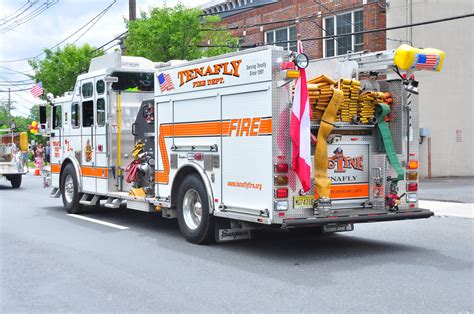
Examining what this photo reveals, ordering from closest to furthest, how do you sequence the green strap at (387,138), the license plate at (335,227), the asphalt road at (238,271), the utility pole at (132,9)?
the asphalt road at (238,271)
the green strap at (387,138)
the license plate at (335,227)
the utility pole at (132,9)

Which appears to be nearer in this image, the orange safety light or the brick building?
the orange safety light

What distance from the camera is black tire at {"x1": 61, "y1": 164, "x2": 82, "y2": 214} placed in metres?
13.5

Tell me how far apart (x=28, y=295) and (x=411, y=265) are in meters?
4.77

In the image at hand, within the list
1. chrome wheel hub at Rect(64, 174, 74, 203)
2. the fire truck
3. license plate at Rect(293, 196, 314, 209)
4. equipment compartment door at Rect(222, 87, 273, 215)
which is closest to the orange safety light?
the fire truck

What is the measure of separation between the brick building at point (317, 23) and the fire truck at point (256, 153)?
1313cm

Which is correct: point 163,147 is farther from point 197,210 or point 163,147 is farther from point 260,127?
point 260,127

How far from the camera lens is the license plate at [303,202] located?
26.2 feet

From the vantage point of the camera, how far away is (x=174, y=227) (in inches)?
454

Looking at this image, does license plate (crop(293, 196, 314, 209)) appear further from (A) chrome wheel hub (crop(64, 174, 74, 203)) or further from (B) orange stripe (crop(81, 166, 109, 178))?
(A) chrome wheel hub (crop(64, 174, 74, 203))

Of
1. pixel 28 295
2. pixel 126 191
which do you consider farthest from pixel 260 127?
pixel 126 191

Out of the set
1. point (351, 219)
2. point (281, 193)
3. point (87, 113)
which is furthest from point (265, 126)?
point (87, 113)

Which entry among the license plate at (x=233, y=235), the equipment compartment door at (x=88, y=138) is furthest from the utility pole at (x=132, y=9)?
the license plate at (x=233, y=235)

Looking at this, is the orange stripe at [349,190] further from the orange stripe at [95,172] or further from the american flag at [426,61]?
the orange stripe at [95,172]

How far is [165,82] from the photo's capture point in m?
10.2
